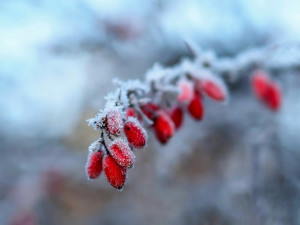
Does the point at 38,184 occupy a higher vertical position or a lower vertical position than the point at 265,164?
higher

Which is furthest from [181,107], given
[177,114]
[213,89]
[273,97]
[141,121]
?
[273,97]

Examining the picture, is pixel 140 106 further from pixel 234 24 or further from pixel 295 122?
pixel 234 24

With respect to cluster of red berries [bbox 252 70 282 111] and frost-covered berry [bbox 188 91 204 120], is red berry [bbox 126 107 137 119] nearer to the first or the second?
frost-covered berry [bbox 188 91 204 120]

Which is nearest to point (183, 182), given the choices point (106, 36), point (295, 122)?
point (295, 122)

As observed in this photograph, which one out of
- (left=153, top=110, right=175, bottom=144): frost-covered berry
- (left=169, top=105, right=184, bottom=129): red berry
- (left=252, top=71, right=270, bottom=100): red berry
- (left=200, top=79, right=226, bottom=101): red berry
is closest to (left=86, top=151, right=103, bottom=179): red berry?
(left=153, top=110, right=175, bottom=144): frost-covered berry

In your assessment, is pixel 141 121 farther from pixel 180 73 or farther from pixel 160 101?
pixel 180 73

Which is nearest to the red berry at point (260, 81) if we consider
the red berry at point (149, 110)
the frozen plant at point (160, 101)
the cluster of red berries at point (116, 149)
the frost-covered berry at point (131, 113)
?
the frozen plant at point (160, 101)
